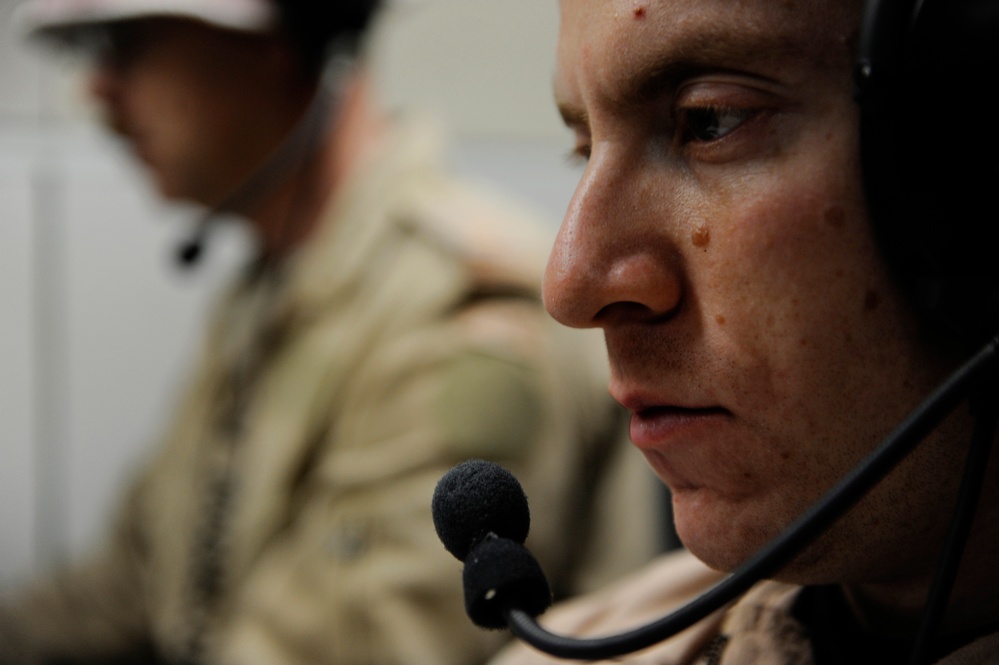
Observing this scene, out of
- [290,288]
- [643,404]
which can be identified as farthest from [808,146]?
[290,288]

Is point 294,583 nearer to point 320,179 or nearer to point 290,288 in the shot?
point 290,288

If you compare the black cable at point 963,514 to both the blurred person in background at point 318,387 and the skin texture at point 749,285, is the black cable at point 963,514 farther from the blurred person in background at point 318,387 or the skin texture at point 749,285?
the blurred person in background at point 318,387

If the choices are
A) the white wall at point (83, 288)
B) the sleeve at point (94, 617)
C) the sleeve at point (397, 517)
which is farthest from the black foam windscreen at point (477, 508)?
the white wall at point (83, 288)

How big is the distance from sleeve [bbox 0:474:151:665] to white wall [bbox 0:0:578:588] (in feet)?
0.63

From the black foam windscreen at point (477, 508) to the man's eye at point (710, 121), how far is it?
18 cm

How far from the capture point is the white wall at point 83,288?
1929 mm

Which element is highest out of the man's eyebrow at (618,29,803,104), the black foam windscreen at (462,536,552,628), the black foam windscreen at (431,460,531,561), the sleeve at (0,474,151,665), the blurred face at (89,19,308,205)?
the blurred face at (89,19,308,205)

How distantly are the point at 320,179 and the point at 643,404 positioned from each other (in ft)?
3.87

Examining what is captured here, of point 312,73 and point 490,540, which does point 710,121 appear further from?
point 312,73

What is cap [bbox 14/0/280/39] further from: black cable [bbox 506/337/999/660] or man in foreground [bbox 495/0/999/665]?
black cable [bbox 506/337/999/660]

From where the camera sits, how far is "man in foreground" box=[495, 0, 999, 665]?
18.1 inches

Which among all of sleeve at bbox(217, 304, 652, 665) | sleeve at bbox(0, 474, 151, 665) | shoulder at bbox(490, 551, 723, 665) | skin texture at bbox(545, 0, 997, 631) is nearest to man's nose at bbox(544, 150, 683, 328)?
skin texture at bbox(545, 0, 997, 631)

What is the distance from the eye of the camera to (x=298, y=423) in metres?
1.41

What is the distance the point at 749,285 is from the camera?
1.54ft
